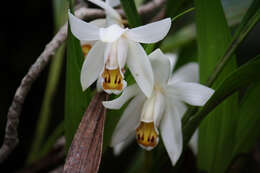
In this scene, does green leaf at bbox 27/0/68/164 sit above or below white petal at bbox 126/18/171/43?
below

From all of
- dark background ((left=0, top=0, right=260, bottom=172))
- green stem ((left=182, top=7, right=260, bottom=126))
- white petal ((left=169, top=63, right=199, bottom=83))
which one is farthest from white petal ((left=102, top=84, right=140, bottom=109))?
dark background ((left=0, top=0, right=260, bottom=172))

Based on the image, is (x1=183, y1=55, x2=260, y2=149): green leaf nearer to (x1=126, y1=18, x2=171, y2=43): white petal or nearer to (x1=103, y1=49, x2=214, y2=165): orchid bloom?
(x1=103, y1=49, x2=214, y2=165): orchid bloom

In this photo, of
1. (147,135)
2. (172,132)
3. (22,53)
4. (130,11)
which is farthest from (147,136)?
(22,53)

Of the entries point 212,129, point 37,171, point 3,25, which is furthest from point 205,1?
point 3,25

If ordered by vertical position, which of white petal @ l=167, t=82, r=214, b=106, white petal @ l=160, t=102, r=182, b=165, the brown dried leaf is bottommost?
white petal @ l=160, t=102, r=182, b=165

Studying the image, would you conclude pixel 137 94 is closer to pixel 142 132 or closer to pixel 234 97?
pixel 142 132

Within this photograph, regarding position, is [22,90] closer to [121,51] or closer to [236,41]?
[121,51]
